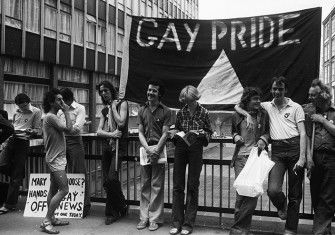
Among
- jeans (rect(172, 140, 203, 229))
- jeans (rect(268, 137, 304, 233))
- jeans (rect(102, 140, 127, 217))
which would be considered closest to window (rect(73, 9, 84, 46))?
jeans (rect(102, 140, 127, 217))

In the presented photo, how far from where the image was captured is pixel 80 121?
261 inches

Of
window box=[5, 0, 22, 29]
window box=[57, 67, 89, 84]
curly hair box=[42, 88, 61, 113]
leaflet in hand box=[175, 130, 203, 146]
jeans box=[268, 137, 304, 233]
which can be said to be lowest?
jeans box=[268, 137, 304, 233]

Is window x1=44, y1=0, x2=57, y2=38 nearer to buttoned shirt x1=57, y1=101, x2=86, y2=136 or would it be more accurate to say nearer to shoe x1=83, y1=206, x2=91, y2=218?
buttoned shirt x1=57, y1=101, x2=86, y2=136

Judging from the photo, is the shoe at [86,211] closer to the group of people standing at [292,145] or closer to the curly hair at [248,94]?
the group of people standing at [292,145]

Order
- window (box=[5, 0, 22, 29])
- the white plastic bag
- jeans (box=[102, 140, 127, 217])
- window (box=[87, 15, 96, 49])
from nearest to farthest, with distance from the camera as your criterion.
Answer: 1. the white plastic bag
2. jeans (box=[102, 140, 127, 217])
3. window (box=[5, 0, 22, 29])
4. window (box=[87, 15, 96, 49])

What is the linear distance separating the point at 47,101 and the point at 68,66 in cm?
2084

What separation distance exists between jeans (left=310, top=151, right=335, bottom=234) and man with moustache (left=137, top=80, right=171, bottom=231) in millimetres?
1968

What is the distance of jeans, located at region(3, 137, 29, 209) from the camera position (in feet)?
22.5

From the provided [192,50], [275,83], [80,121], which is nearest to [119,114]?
[80,121]

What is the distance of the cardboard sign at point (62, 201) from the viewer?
Result: 21.1 feet

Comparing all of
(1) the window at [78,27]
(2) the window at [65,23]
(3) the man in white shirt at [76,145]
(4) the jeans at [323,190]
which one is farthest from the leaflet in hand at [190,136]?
(1) the window at [78,27]

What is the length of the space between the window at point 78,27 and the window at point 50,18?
206 cm

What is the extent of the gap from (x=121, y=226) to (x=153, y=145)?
125 centimetres

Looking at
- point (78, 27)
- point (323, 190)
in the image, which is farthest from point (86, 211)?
point (78, 27)
